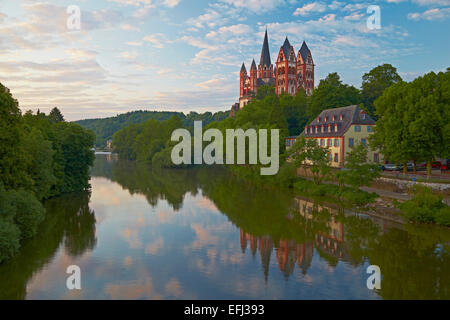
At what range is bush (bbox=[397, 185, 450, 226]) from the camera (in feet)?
93.7

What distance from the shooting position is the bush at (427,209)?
93.7 ft

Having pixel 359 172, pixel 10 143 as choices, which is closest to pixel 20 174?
pixel 10 143

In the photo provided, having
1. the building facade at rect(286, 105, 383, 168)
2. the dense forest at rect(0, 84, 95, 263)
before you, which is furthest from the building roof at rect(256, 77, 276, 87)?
the dense forest at rect(0, 84, 95, 263)

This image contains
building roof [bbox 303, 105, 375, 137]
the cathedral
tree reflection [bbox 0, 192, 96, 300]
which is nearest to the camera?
tree reflection [bbox 0, 192, 96, 300]

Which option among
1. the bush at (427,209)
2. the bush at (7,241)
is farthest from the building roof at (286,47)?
the bush at (7,241)

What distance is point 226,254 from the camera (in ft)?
75.9

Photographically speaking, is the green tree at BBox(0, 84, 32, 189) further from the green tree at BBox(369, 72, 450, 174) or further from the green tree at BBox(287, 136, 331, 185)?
the green tree at BBox(369, 72, 450, 174)

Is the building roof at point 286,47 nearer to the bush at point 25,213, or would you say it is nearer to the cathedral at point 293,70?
the cathedral at point 293,70

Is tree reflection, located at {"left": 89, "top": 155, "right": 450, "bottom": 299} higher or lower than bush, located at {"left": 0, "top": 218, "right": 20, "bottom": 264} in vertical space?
lower

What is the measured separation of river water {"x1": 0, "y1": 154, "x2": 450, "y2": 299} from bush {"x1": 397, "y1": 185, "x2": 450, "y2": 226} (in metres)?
0.97

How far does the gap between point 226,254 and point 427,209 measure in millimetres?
16960
